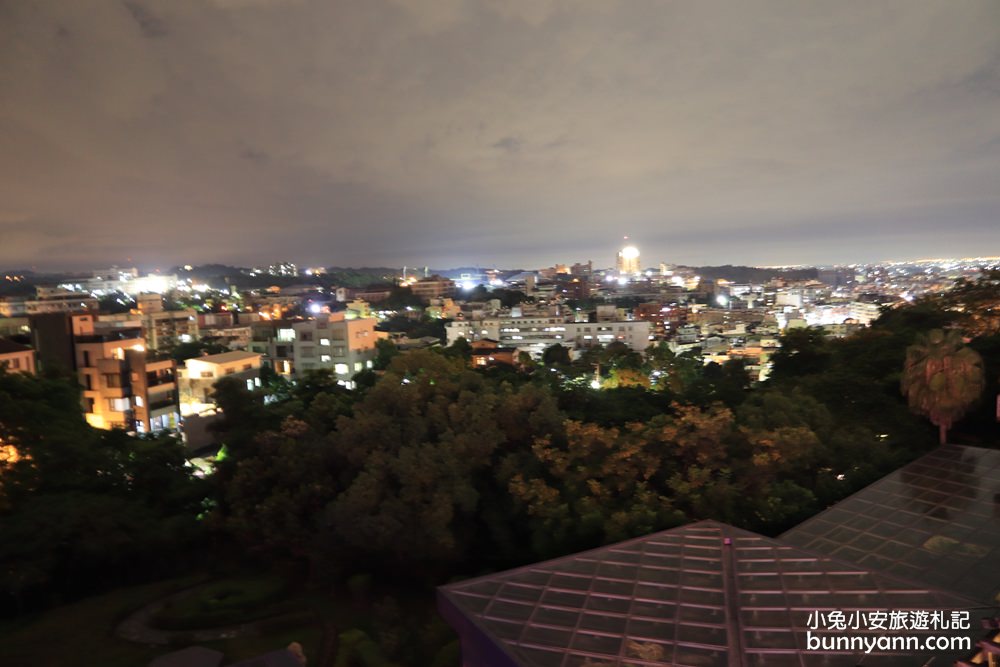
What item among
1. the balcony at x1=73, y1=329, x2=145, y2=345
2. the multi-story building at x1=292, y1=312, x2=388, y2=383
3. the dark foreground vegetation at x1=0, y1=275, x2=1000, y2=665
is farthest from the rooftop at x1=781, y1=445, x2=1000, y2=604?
the multi-story building at x1=292, y1=312, x2=388, y2=383

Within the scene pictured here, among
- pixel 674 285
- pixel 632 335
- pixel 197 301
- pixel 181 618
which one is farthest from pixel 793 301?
pixel 181 618

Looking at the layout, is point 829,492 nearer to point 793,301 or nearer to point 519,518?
point 519,518

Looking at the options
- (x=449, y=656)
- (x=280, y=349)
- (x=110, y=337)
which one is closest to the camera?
(x=449, y=656)

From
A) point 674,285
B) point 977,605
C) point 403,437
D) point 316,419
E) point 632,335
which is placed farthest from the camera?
point 674,285

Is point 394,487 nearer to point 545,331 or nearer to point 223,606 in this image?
point 223,606

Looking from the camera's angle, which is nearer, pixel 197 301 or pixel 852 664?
pixel 852 664

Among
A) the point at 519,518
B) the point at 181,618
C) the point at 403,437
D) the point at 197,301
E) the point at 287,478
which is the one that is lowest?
the point at 181,618

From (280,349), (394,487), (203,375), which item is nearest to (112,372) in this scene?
(203,375)

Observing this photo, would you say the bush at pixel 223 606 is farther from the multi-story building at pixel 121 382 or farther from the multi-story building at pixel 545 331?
the multi-story building at pixel 545 331
